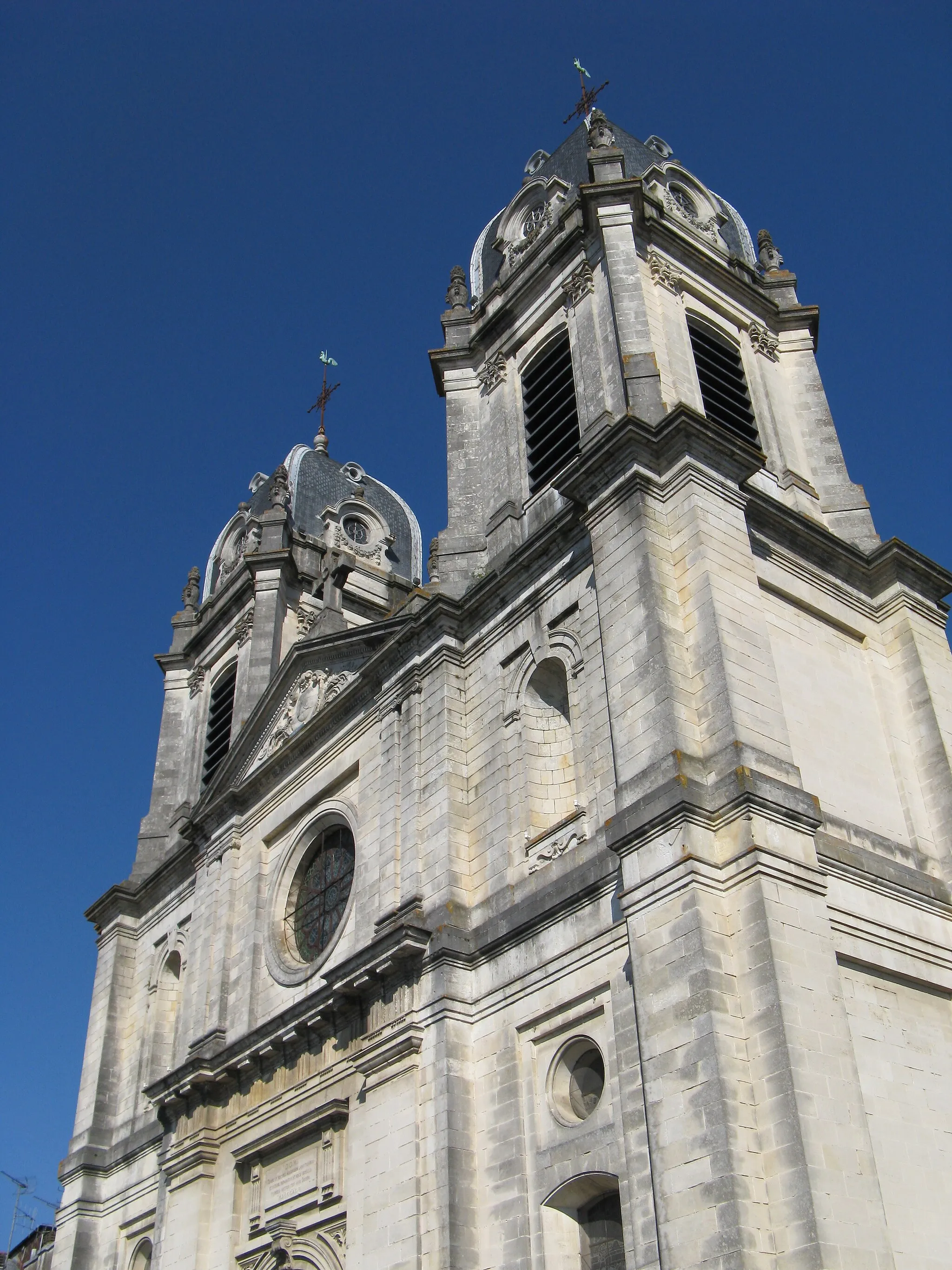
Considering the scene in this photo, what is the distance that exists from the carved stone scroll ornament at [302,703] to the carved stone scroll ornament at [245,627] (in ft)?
17.5

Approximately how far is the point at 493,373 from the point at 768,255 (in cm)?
597

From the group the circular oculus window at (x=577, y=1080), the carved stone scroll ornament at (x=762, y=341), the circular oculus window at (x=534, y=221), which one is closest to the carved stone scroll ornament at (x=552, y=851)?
the circular oculus window at (x=577, y=1080)

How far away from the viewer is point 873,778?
1623cm

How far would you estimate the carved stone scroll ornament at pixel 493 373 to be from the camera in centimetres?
2211

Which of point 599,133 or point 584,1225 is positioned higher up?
point 599,133

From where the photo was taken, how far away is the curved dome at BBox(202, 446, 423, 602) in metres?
31.2

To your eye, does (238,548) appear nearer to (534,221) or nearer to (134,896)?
(134,896)

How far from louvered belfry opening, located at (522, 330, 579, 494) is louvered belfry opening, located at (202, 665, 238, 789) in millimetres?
9404

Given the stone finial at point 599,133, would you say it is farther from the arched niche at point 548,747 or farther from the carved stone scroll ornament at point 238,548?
the carved stone scroll ornament at point 238,548

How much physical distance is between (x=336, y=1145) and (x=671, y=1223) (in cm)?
642

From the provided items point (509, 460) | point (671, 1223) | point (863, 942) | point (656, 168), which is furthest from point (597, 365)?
point (671, 1223)

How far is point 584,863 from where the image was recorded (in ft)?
47.8

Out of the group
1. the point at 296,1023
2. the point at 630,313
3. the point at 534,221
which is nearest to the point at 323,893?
the point at 296,1023

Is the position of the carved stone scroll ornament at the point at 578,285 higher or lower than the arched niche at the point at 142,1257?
higher
